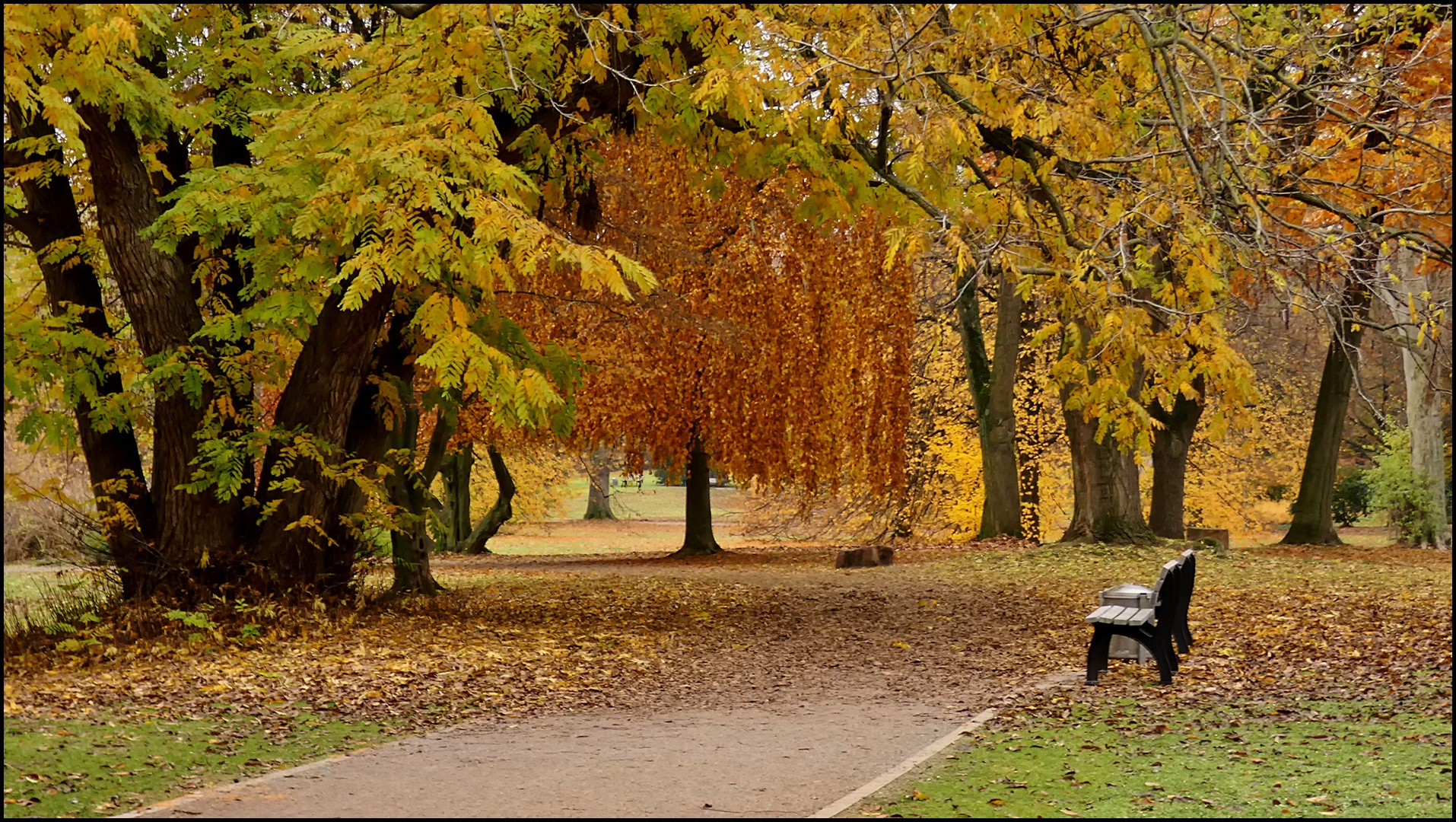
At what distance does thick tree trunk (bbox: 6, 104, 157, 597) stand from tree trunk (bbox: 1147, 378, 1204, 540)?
15.6m

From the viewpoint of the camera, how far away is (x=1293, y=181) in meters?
9.52

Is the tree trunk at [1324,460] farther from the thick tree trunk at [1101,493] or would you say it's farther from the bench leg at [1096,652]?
the bench leg at [1096,652]

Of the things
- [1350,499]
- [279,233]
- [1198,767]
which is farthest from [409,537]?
[1350,499]

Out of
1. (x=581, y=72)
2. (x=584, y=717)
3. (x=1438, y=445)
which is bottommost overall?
(x=584, y=717)

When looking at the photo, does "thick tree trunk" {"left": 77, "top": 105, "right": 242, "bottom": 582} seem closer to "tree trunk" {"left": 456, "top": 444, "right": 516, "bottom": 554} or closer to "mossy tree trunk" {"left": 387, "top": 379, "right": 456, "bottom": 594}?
"mossy tree trunk" {"left": 387, "top": 379, "right": 456, "bottom": 594}

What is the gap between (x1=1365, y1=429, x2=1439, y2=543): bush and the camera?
24172mm

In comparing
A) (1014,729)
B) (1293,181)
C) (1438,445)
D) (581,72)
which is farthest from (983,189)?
(1438,445)

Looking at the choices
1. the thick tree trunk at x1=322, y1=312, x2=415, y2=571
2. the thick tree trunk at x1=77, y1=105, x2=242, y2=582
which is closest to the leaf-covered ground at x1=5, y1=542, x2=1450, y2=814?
the thick tree trunk at x1=322, y1=312, x2=415, y2=571

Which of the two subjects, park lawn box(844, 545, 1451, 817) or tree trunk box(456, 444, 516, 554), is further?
tree trunk box(456, 444, 516, 554)

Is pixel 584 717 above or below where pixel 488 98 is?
below

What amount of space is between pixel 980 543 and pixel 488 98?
48.8 feet

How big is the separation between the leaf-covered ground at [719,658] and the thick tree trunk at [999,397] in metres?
6.87

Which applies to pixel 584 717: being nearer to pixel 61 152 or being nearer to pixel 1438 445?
pixel 61 152

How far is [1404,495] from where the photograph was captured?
24.6 m
